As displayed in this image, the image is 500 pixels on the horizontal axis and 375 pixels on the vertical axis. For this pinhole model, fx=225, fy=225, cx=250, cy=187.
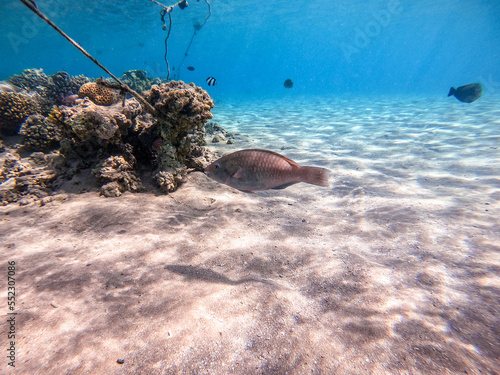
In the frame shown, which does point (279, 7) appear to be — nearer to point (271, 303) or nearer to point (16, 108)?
point (16, 108)

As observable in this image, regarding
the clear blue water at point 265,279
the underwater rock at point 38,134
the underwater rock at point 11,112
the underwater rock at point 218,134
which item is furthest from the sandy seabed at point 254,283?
the underwater rock at point 11,112

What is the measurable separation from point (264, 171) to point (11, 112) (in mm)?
7574

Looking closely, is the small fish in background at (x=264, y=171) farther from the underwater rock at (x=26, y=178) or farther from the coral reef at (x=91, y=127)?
the underwater rock at (x=26, y=178)

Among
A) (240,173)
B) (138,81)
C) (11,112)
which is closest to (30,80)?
(138,81)

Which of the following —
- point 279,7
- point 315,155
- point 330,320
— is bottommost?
point 330,320

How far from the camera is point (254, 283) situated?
7.23 feet

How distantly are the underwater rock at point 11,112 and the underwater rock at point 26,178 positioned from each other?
7.46 feet

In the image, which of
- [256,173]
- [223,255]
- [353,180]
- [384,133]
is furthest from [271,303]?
[384,133]

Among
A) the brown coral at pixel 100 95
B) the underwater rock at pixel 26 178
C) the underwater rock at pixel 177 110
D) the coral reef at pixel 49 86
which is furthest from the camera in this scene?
the coral reef at pixel 49 86

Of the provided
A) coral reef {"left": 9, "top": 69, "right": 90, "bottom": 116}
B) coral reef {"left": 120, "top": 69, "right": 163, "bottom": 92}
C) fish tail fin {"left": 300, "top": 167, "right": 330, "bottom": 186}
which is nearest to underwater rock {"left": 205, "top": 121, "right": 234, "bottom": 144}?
coral reef {"left": 9, "top": 69, "right": 90, "bottom": 116}

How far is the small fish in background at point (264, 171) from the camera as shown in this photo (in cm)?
217

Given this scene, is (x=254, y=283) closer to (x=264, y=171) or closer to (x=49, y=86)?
(x=264, y=171)

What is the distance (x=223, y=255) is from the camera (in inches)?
104

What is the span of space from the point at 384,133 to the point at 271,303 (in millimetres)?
10482
